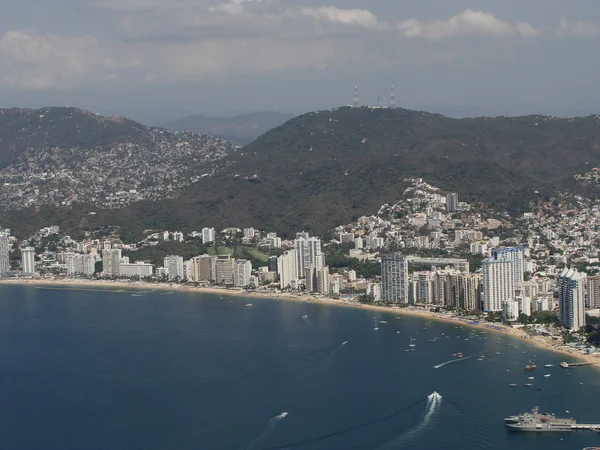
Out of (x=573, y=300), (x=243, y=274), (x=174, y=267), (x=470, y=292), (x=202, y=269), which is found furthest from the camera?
(x=174, y=267)

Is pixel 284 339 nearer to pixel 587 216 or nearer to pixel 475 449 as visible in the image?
pixel 475 449

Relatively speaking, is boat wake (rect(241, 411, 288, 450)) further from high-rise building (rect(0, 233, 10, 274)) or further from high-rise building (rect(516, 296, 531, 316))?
high-rise building (rect(0, 233, 10, 274))

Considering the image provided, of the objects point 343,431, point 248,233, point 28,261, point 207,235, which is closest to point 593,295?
point 343,431

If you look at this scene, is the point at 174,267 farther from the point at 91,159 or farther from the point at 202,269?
the point at 91,159

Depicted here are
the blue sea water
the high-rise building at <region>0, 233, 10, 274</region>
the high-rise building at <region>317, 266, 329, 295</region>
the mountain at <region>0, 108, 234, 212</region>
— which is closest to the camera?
the blue sea water

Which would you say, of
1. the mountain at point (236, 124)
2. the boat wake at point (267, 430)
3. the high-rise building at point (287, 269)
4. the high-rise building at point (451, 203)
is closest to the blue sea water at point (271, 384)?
A: the boat wake at point (267, 430)

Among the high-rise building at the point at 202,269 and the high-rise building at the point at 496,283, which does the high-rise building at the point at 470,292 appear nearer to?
the high-rise building at the point at 496,283

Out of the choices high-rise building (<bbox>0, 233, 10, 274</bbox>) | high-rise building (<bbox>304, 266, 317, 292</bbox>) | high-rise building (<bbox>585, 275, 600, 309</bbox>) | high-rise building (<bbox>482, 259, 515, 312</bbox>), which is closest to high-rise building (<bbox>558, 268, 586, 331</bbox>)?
high-rise building (<bbox>585, 275, 600, 309</bbox>)

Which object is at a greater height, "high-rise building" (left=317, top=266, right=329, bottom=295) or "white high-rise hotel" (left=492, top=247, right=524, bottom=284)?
"white high-rise hotel" (left=492, top=247, right=524, bottom=284)
